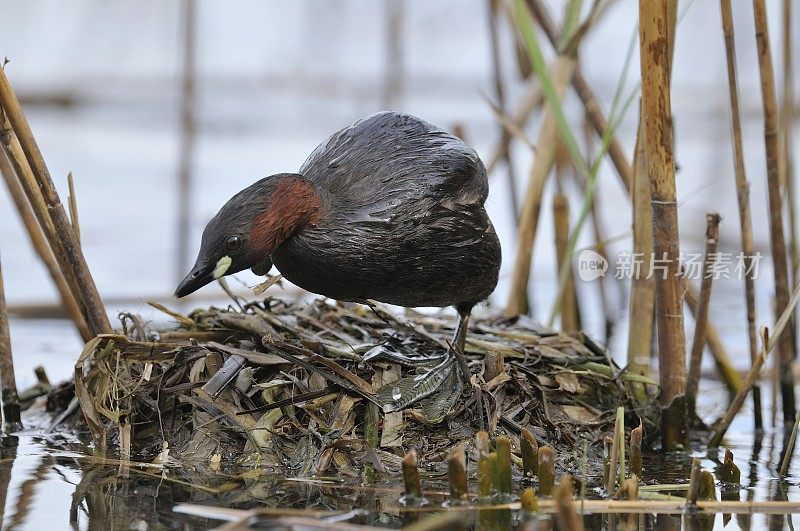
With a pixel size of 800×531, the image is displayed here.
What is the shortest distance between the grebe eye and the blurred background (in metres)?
2.25

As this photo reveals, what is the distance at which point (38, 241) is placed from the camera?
14.9 ft

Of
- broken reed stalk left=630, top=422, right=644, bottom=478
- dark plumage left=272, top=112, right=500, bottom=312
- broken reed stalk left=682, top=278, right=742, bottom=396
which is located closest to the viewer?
broken reed stalk left=630, top=422, right=644, bottom=478

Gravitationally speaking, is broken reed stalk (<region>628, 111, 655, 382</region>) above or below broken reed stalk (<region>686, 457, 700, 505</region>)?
above

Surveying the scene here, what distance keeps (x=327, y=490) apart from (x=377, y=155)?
126 cm

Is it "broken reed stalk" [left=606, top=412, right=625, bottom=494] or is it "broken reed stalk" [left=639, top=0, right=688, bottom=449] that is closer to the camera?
"broken reed stalk" [left=606, top=412, right=625, bottom=494]

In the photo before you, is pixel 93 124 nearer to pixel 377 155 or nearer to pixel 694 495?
pixel 377 155

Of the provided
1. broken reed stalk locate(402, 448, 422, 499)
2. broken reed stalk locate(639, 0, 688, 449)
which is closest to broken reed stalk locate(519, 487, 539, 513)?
broken reed stalk locate(402, 448, 422, 499)

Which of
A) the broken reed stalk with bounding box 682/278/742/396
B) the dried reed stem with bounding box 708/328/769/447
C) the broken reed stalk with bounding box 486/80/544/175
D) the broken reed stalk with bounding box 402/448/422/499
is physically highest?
the broken reed stalk with bounding box 486/80/544/175

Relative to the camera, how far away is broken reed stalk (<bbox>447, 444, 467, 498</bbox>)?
3.21 m

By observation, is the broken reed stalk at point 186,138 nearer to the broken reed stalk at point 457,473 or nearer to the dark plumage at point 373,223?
the dark plumage at point 373,223

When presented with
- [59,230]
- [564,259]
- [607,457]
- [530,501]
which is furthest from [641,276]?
[59,230]

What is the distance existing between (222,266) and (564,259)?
2.09m

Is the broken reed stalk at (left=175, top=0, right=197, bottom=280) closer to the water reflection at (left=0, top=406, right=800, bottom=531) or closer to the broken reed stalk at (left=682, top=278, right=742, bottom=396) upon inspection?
the water reflection at (left=0, top=406, right=800, bottom=531)

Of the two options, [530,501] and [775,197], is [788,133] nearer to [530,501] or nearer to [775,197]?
[775,197]
